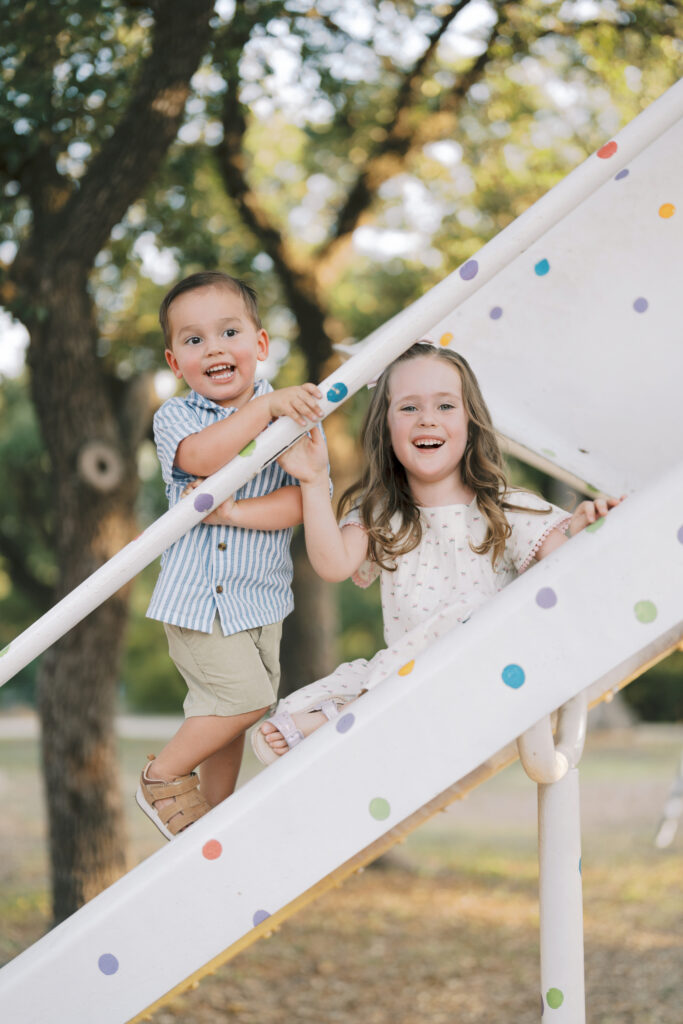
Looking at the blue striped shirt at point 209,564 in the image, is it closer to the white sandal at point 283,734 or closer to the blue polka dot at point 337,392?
→ the white sandal at point 283,734

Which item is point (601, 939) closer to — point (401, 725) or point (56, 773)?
point (56, 773)

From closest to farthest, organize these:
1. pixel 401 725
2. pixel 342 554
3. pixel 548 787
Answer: pixel 401 725
pixel 548 787
pixel 342 554

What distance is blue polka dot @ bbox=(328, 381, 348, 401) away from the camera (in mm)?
1843

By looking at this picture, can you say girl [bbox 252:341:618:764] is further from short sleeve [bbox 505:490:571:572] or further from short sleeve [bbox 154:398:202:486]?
short sleeve [bbox 154:398:202:486]

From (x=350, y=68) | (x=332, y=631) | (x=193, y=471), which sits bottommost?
(x=193, y=471)

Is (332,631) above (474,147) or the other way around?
the other way around

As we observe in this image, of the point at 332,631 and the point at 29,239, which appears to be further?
the point at 332,631

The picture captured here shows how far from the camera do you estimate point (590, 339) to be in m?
2.75

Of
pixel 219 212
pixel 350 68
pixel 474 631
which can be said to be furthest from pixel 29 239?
pixel 474 631

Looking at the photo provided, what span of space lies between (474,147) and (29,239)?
2845mm

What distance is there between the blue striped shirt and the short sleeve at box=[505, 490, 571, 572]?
1.75 feet

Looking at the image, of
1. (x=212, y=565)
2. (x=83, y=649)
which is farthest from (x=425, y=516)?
(x=83, y=649)

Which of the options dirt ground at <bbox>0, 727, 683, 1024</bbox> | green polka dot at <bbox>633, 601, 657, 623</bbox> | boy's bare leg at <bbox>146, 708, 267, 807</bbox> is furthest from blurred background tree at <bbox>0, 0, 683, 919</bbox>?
green polka dot at <bbox>633, 601, 657, 623</bbox>

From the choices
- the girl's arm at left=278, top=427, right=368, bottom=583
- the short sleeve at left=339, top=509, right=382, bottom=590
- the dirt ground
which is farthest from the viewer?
the dirt ground
